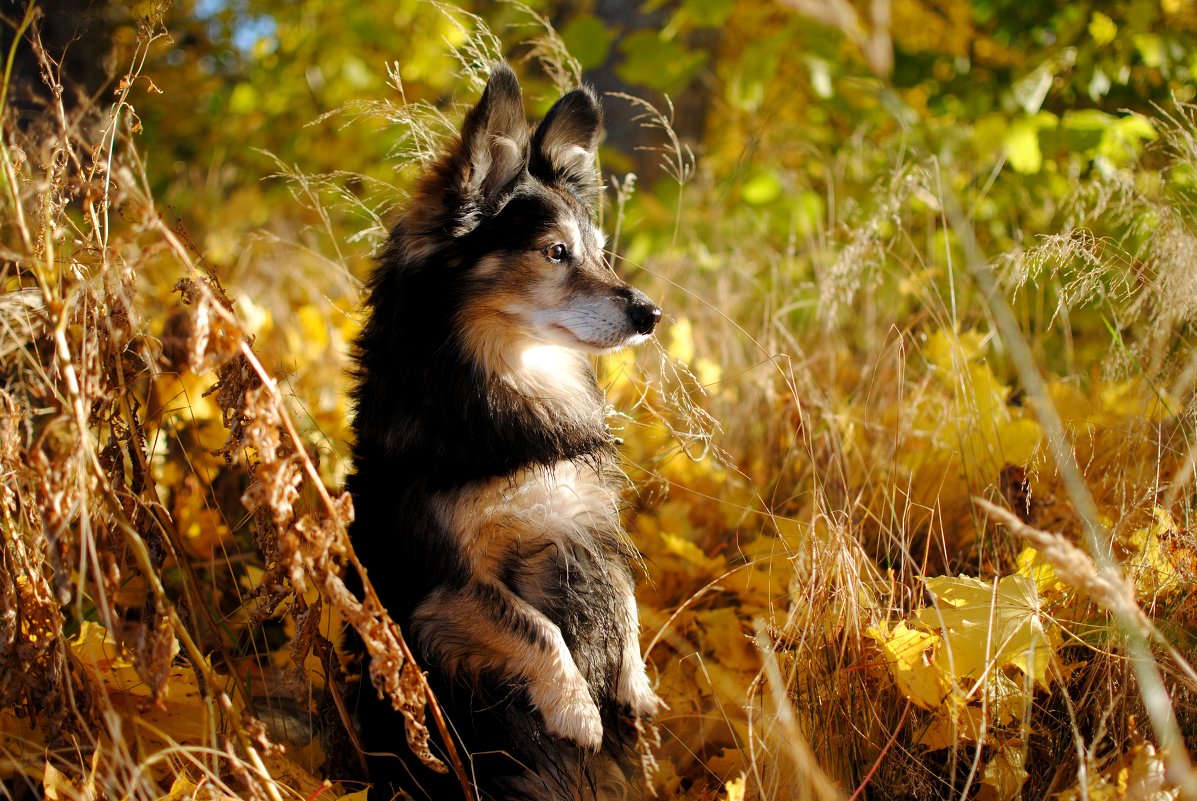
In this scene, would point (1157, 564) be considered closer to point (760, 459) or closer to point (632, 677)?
point (632, 677)

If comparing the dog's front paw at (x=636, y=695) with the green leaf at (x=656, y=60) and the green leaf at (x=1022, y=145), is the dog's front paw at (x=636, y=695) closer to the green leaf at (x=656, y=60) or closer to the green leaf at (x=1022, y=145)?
the green leaf at (x=1022, y=145)

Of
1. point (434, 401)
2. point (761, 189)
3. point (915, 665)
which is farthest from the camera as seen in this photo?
point (761, 189)

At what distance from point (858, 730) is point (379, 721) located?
3.63 feet

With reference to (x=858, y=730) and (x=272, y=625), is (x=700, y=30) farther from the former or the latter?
(x=858, y=730)

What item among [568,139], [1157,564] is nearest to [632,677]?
[1157,564]

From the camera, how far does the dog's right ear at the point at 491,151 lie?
2.07 meters

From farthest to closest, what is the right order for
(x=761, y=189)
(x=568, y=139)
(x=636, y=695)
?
(x=761, y=189), (x=568, y=139), (x=636, y=695)

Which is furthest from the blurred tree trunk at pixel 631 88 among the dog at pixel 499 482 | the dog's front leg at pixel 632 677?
the dog's front leg at pixel 632 677

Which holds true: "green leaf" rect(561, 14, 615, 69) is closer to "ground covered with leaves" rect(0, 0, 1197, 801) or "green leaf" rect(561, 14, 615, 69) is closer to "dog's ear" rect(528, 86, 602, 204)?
"ground covered with leaves" rect(0, 0, 1197, 801)

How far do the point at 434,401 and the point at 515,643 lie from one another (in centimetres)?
59

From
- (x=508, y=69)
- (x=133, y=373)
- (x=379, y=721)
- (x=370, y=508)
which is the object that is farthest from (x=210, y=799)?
(x=508, y=69)

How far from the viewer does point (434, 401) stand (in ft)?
6.96

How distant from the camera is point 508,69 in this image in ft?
6.80

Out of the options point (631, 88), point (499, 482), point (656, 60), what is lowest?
point (499, 482)
